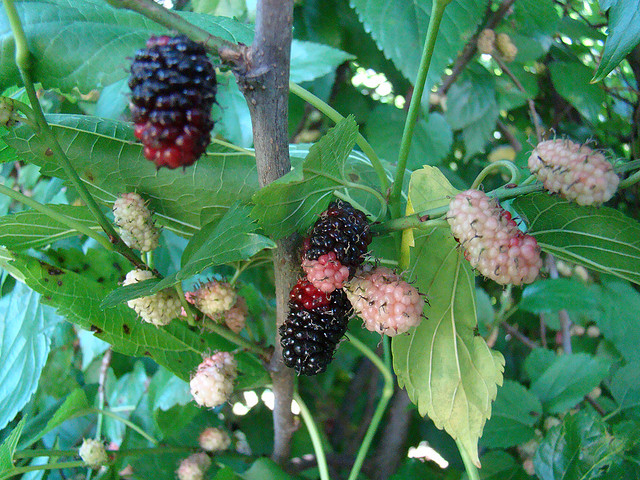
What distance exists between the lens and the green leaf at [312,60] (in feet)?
2.85

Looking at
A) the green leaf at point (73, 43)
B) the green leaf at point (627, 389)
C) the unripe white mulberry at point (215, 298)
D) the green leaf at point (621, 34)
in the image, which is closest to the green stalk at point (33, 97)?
the green leaf at point (73, 43)

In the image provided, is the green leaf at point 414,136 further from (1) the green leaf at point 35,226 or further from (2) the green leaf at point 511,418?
(1) the green leaf at point 35,226

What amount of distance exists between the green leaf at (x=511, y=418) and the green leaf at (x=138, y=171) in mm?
605

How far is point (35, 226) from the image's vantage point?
23.8 inches

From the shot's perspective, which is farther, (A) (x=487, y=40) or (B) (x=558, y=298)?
(A) (x=487, y=40)

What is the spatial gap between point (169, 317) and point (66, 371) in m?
0.64

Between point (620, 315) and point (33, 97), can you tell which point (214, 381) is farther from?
point (620, 315)

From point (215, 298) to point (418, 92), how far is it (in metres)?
0.32

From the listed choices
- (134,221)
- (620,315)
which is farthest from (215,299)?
(620,315)

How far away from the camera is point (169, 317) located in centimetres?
57

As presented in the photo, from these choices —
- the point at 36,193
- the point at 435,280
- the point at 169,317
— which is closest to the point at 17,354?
the point at 169,317

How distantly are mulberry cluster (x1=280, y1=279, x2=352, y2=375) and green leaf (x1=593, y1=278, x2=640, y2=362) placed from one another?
28.4 inches

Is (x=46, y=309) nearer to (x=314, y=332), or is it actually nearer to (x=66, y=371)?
(x=66, y=371)

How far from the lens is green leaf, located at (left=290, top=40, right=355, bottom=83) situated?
0.87 metres
